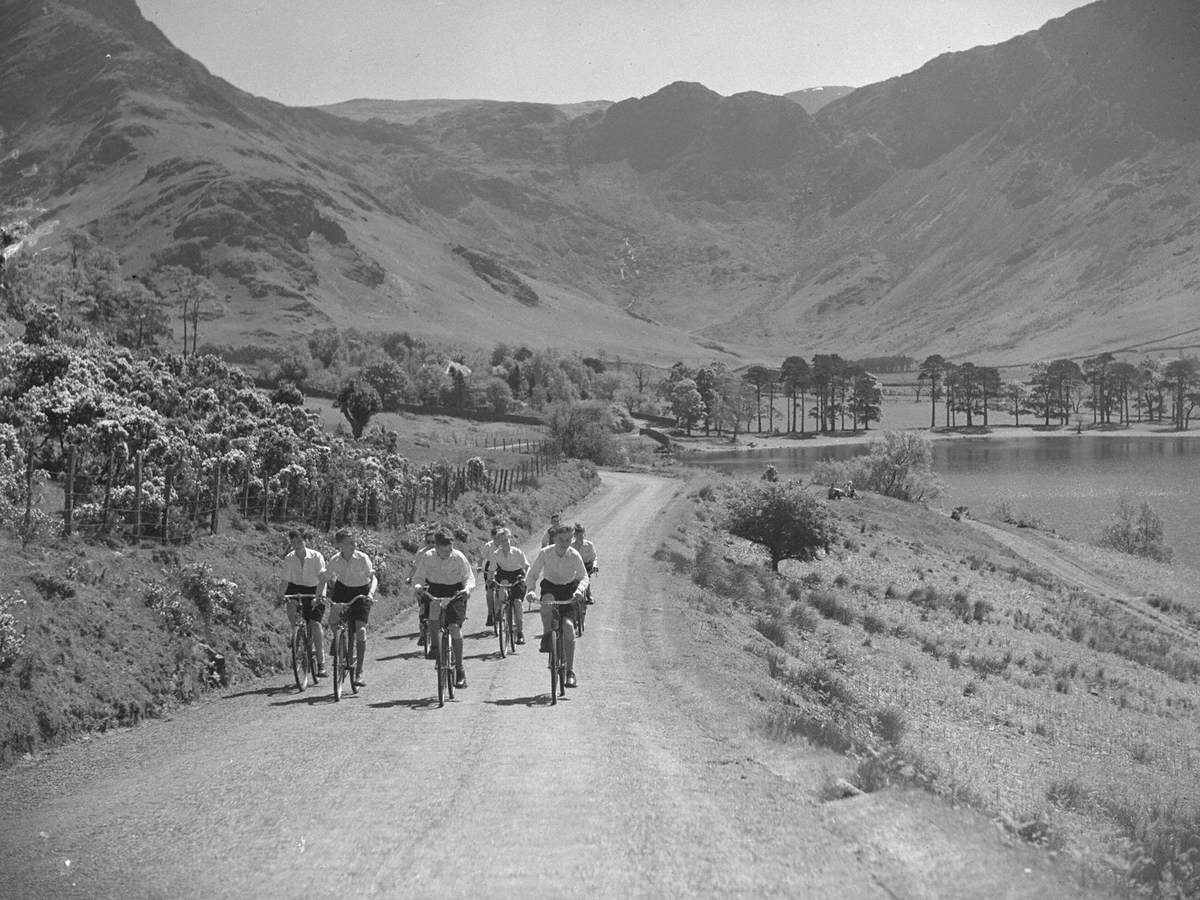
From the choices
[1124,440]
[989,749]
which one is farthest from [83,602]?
[1124,440]

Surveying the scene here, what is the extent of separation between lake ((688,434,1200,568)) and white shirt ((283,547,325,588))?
6898 cm

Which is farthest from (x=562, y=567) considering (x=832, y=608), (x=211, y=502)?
(x=832, y=608)

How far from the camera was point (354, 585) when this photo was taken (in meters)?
16.1

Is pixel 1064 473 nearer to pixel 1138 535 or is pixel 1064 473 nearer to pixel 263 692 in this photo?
pixel 1138 535

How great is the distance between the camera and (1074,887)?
27.6 feet

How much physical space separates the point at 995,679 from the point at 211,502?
73.1ft

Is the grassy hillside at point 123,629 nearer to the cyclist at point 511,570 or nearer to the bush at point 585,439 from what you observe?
the cyclist at point 511,570

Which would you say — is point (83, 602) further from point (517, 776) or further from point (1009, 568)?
point (1009, 568)

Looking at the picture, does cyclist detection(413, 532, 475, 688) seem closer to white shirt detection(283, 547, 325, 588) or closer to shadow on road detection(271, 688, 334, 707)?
white shirt detection(283, 547, 325, 588)

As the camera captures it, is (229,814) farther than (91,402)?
No

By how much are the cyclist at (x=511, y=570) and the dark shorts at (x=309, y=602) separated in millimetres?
5238

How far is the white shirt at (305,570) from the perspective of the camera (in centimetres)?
1586

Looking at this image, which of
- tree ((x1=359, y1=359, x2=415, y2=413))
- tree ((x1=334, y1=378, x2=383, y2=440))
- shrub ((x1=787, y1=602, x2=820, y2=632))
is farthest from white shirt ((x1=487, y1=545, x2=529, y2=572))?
tree ((x1=359, y1=359, x2=415, y2=413))

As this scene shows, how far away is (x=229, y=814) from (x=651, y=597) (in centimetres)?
2198
